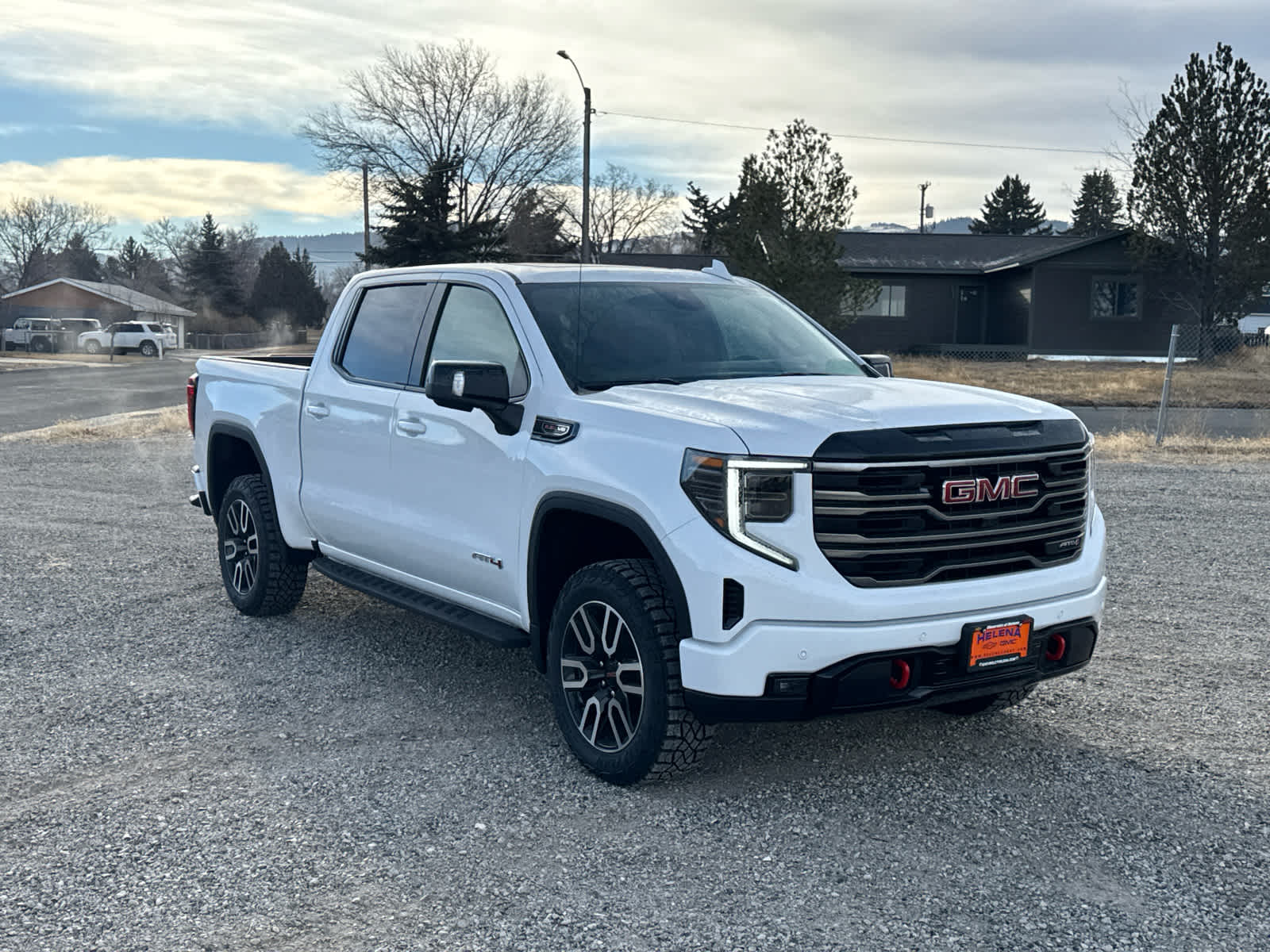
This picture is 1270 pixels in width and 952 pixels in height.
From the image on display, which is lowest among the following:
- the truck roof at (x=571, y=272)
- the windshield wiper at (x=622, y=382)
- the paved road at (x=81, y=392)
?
the paved road at (x=81, y=392)

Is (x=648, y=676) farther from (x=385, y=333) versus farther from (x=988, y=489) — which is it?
(x=385, y=333)

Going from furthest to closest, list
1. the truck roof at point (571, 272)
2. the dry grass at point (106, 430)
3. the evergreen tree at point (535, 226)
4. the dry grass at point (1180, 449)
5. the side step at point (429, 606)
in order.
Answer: the evergreen tree at point (535, 226), the dry grass at point (106, 430), the dry grass at point (1180, 449), the truck roof at point (571, 272), the side step at point (429, 606)

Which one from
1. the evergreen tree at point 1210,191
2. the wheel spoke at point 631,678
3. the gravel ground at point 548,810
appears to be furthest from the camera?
the evergreen tree at point 1210,191

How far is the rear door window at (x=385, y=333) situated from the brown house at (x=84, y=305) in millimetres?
84439

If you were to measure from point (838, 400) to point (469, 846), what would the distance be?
2.03 metres

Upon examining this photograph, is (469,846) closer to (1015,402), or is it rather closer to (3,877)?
(3,877)

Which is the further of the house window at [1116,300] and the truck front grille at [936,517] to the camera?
the house window at [1116,300]

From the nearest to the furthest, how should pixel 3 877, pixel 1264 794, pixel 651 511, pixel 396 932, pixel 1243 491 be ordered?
1. pixel 396 932
2. pixel 3 877
3. pixel 651 511
4. pixel 1264 794
5. pixel 1243 491

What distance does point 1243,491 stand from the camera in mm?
12148

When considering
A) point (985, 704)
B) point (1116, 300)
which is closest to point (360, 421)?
point (985, 704)

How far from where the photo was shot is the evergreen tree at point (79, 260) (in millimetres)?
115062

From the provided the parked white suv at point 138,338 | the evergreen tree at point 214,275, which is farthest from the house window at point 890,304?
the evergreen tree at point 214,275

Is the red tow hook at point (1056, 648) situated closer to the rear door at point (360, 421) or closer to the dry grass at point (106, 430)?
the rear door at point (360, 421)

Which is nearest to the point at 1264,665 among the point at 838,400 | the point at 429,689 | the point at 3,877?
the point at 838,400
